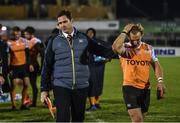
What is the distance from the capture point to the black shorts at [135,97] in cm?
884

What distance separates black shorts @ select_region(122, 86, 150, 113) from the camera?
8.84 meters

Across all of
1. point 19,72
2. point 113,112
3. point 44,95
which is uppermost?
point 44,95

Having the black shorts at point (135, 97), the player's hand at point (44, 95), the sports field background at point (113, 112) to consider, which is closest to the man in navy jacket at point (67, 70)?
the player's hand at point (44, 95)

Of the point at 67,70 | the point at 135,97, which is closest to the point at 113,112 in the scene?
the point at 135,97

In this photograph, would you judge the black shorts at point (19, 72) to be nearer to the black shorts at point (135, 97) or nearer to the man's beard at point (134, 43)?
the black shorts at point (135, 97)

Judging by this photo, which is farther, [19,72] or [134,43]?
[19,72]

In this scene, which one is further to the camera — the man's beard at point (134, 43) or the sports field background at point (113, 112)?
the sports field background at point (113, 112)

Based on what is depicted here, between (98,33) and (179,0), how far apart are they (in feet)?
36.3

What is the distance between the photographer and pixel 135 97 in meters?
8.89

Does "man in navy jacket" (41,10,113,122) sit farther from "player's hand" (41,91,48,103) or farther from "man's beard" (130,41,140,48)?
"man's beard" (130,41,140,48)

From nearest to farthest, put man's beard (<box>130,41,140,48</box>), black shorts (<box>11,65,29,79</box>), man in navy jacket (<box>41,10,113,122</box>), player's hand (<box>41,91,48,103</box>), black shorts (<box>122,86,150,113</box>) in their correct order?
man in navy jacket (<box>41,10,113,122</box>) → player's hand (<box>41,91,48,103</box>) → black shorts (<box>122,86,150,113</box>) → man's beard (<box>130,41,140,48</box>) → black shorts (<box>11,65,29,79</box>)

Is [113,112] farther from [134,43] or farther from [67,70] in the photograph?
[67,70]

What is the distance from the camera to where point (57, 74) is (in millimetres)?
7832

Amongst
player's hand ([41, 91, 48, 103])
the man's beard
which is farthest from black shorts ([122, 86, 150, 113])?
player's hand ([41, 91, 48, 103])
